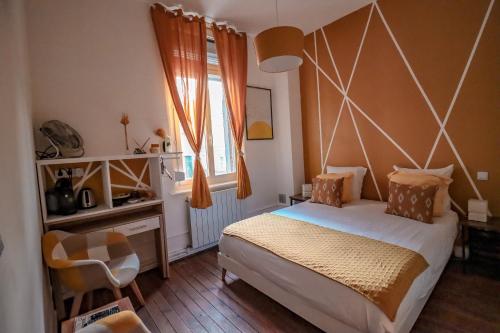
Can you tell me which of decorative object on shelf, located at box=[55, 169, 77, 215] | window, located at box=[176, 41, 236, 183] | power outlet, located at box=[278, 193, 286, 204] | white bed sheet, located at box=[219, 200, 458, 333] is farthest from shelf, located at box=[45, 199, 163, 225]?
power outlet, located at box=[278, 193, 286, 204]

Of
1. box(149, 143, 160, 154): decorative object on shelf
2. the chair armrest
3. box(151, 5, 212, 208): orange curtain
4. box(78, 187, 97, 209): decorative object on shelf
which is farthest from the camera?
box(151, 5, 212, 208): orange curtain

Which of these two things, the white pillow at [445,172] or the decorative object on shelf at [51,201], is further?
the white pillow at [445,172]

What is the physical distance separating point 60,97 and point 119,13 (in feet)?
3.43

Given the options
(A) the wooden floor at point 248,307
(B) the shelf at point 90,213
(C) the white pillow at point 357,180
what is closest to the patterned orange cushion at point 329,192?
(C) the white pillow at point 357,180

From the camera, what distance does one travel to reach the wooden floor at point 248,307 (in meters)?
1.70

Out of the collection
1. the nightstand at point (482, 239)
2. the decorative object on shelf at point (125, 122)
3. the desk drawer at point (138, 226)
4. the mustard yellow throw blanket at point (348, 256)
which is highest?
the decorative object on shelf at point (125, 122)

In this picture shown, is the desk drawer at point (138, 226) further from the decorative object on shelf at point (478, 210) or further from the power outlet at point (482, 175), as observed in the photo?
the power outlet at point (482, 175)

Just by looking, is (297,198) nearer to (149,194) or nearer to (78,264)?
(149,194)

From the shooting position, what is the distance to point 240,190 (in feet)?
10.7

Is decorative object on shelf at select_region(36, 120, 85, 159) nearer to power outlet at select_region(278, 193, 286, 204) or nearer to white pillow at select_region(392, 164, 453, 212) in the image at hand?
power outlet at select_region(278, 193, 286, 204)

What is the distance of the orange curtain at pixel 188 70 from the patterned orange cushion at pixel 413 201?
6.55ft

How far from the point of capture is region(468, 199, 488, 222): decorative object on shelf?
2172 millimetres

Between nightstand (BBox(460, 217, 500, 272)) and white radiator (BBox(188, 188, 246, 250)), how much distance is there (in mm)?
2418

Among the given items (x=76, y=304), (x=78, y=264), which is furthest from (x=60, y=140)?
(x=76, y=304)
